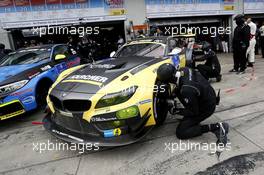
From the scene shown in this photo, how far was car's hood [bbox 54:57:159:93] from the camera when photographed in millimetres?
3301

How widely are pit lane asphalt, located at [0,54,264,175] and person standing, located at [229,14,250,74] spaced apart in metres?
3.05

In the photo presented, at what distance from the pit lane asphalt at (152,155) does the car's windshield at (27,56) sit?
1643 millimetres

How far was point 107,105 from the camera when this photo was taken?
309cm

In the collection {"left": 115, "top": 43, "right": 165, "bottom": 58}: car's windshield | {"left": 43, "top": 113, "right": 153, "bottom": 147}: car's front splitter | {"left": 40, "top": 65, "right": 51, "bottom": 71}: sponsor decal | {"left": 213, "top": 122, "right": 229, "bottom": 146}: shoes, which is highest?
{"left": 115, "top": 43, "right": 165, "bottom": 58}: car's windshield

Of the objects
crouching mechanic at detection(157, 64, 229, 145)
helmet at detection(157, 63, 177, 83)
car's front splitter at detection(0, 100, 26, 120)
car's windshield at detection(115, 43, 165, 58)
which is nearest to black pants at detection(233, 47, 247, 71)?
car's windshield at detection(115, 43, 165, 58)

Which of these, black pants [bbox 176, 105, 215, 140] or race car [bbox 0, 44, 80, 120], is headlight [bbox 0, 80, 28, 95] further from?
black pants [bbox 176, 105, 215, 140]

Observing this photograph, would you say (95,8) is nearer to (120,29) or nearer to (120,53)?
(120,29)

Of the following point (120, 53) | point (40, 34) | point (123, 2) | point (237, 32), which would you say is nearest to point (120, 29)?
point (123, 2)

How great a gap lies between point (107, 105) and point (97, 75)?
0.65 m

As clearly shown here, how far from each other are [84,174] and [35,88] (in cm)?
229

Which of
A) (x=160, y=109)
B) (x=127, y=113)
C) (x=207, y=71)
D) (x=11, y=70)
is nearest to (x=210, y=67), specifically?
(x=207, y=71)

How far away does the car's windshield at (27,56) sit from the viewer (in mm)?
5496

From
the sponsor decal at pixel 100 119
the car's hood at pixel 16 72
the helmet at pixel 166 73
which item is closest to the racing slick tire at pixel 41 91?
the car's hood at pixel 16 72

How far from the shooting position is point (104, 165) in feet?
10.1
